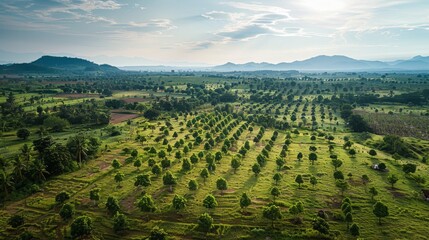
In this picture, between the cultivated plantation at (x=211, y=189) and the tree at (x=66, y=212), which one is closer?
the cultivated plantation at (x=211, y=189)

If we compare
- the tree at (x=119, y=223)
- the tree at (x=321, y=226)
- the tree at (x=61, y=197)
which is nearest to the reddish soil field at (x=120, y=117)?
the tree at (x=61, y=197)

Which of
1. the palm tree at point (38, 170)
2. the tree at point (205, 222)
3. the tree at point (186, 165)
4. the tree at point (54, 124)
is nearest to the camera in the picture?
the tree at point (205, 222)

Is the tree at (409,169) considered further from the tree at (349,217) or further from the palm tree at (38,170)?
the palm tree at (38,170)

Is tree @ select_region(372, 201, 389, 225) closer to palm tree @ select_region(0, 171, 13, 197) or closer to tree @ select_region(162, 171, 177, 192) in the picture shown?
tree @ select_region(162, 171, 177, 192)

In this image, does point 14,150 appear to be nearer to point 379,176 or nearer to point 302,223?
point 302,223

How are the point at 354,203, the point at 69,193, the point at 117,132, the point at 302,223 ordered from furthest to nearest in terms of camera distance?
the point at 117,132, the point at 69,193, the point at 354,203, the point at 302,223

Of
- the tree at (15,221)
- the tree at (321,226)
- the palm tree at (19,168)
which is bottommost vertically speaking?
the tree at (15,221)

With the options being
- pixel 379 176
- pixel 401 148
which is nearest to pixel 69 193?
pixel 379 176
